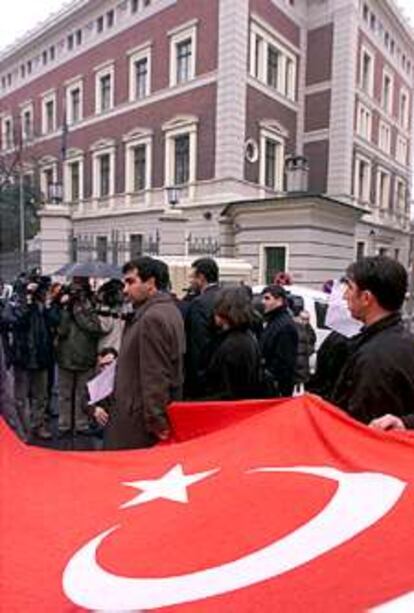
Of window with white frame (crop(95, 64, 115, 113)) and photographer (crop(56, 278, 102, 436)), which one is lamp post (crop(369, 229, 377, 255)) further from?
photographer (crop(56, 278, 102, 436))

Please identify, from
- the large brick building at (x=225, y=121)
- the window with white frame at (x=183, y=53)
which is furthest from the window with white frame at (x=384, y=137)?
the window with white frame at (x=183, y=53)

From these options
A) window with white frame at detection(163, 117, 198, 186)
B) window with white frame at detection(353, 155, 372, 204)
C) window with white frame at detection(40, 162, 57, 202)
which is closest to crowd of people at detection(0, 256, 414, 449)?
window with white frame at detection(163, 117, 198, 186)

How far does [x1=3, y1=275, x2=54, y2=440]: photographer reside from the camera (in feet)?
22.2

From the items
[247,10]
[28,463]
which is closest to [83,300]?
[28,463]

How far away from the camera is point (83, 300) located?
663 cm

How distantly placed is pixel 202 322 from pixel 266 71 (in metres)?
25.5

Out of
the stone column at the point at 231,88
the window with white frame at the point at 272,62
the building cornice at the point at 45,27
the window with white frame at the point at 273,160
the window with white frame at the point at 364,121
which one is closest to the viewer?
the stone column at the point at 231,88

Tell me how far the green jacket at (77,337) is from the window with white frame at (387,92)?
3556 cm

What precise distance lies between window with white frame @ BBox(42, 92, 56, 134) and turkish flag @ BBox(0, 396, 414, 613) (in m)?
40.1

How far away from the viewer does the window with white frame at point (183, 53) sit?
27453mm

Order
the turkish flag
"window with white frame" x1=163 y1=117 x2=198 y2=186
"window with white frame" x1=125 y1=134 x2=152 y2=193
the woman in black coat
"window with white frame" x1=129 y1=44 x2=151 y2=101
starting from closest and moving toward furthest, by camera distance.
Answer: the turkish flag, the woman in black coat, "window with white frame" x1=163 y1=117 x2=198 y2=186, "window with white frame" x1=129 y1=44 x2=151 y2=101, "window with white frame" x1=125 y1=134 x2=152 y2=193

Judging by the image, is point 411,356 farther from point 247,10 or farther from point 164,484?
point 247,10

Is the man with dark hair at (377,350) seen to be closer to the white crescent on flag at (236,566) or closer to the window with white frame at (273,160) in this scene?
the white crescent on flag at (236,566)

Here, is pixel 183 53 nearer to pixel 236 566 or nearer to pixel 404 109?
pixel 404 109
